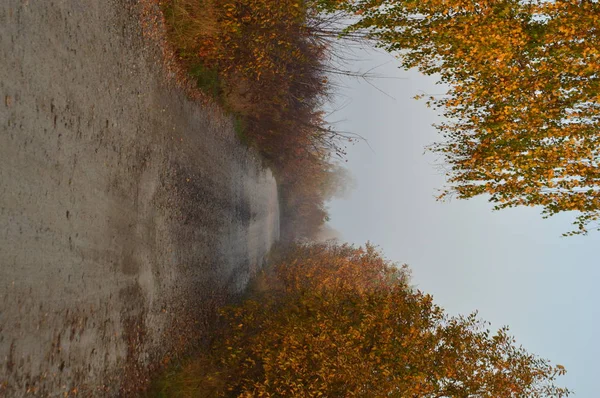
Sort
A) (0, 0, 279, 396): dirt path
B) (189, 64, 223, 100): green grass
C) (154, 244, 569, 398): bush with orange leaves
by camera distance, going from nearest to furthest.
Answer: (0, 0, 279, 396): dirt path, (154, 244, 569, 398): bush with orange leaves, (189, 64, 223, 100): green grass

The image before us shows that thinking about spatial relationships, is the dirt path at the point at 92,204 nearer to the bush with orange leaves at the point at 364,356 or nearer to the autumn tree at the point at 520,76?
the bush with orange leaves at the point at 364,356

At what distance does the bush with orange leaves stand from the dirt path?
1358 mm

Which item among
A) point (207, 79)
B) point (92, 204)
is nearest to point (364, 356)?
point (92, 204)

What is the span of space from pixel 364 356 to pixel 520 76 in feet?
19.8

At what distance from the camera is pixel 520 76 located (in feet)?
32.6

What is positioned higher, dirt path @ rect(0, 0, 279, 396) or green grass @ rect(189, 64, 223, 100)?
green grass @ rect(189, 64, 223, 100)

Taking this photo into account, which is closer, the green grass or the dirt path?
the dirt path

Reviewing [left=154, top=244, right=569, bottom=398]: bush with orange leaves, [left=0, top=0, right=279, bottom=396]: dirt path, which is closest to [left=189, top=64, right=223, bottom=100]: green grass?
[left=0, top=0, right=279, bottom=396]: dirt path

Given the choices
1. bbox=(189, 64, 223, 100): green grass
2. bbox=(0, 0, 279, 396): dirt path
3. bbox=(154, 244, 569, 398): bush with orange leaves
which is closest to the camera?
bbox=(0, 0, 279, 396): dirt path

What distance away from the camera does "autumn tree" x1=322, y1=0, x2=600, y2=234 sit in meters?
9.52

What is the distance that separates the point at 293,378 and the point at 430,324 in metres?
3.20

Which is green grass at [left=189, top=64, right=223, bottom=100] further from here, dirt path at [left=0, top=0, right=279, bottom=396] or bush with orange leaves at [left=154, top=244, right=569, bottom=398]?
bush with orange leaves at [left=154, top=244, right=569, bottom=398]

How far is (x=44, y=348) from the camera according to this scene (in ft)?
19.6

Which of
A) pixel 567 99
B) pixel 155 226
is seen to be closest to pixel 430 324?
pixel 567 99
